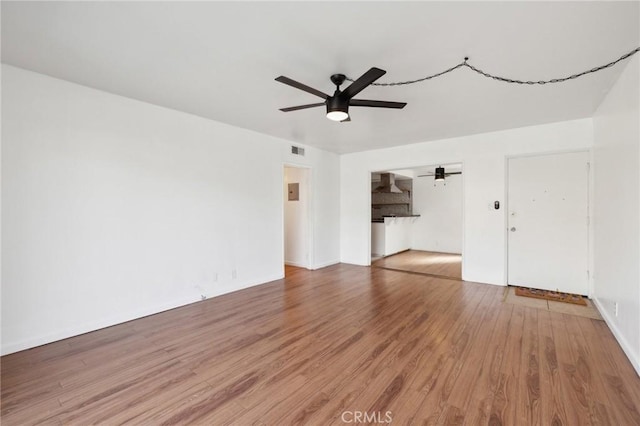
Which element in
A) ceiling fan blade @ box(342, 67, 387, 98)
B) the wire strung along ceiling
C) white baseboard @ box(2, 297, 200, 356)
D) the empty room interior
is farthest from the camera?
white baseboard @ box(2, 297, 200, 356)

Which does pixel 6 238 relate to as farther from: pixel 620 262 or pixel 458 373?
pixel 620 262

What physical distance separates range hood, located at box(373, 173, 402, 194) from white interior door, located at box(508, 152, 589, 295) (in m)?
3.62

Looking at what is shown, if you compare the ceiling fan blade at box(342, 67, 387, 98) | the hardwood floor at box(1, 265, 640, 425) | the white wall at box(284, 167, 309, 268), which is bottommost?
the hardwood floor at box(1, 265, 640, 425)

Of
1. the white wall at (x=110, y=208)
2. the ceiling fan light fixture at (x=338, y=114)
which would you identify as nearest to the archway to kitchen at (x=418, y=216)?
the white wall at (x=110, y=208)

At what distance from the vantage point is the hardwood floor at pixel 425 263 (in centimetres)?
560

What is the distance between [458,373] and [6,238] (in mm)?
4047

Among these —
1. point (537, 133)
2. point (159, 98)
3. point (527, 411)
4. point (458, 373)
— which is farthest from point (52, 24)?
point (537, 133)

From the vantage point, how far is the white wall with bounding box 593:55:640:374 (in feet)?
7.58

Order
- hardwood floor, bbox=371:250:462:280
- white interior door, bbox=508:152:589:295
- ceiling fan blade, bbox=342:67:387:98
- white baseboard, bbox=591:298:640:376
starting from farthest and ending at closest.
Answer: hardwood floor, bbox=371:250:462:280 < white interior door, bbox=508:152:589:295 < white baseboard, bbox=591:298:640:376 < ceiling fan blade, bbox=342:67:387:98

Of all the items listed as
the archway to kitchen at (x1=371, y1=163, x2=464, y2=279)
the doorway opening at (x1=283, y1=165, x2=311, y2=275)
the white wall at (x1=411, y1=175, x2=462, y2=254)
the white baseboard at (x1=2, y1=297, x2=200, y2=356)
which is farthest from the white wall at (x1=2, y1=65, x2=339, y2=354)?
the white wall at (x1=411, y1=175, x2=462, y2=254)

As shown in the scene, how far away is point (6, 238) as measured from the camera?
2.50 metres

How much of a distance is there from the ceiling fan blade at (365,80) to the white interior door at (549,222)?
3587 millimetres

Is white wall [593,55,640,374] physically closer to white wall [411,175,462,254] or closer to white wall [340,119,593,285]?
white wall [340,119,593,285]

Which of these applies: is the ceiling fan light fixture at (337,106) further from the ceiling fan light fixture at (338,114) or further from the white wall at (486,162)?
the white wall at (486,162)
